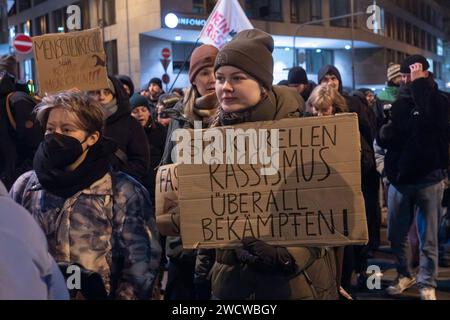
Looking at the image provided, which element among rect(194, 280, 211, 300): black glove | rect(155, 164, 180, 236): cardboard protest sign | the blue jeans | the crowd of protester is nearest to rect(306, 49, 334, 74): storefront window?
the blue jeans

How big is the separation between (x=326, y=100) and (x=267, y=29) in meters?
26.9

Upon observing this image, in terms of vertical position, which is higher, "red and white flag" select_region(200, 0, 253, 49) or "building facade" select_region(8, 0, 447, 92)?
"building facade" select_region(8, 0, 447, 92)

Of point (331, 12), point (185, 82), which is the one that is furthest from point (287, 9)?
point (185, 82)

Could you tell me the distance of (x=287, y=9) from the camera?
3238 centimetres

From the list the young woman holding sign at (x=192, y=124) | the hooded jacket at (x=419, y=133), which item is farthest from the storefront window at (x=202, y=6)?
the young woman holding sign at (x=192, y=124)

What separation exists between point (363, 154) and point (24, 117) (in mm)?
2837

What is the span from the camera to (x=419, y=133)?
17.4 feet

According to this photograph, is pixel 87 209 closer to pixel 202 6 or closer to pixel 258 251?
pixel 258 251

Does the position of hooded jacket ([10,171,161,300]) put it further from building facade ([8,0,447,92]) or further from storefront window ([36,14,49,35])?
storefront window ([36,14,49,35])

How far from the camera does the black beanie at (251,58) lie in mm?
2689

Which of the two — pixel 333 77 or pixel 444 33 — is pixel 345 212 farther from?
pixel 444 33

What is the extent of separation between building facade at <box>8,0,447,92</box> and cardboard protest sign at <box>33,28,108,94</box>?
16856mm

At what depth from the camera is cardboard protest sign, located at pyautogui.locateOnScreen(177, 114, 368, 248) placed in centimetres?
246

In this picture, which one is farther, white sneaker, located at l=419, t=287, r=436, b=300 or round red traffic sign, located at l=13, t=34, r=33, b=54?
round red traffic sign, located at l=13, t=34, r=33, b=54
